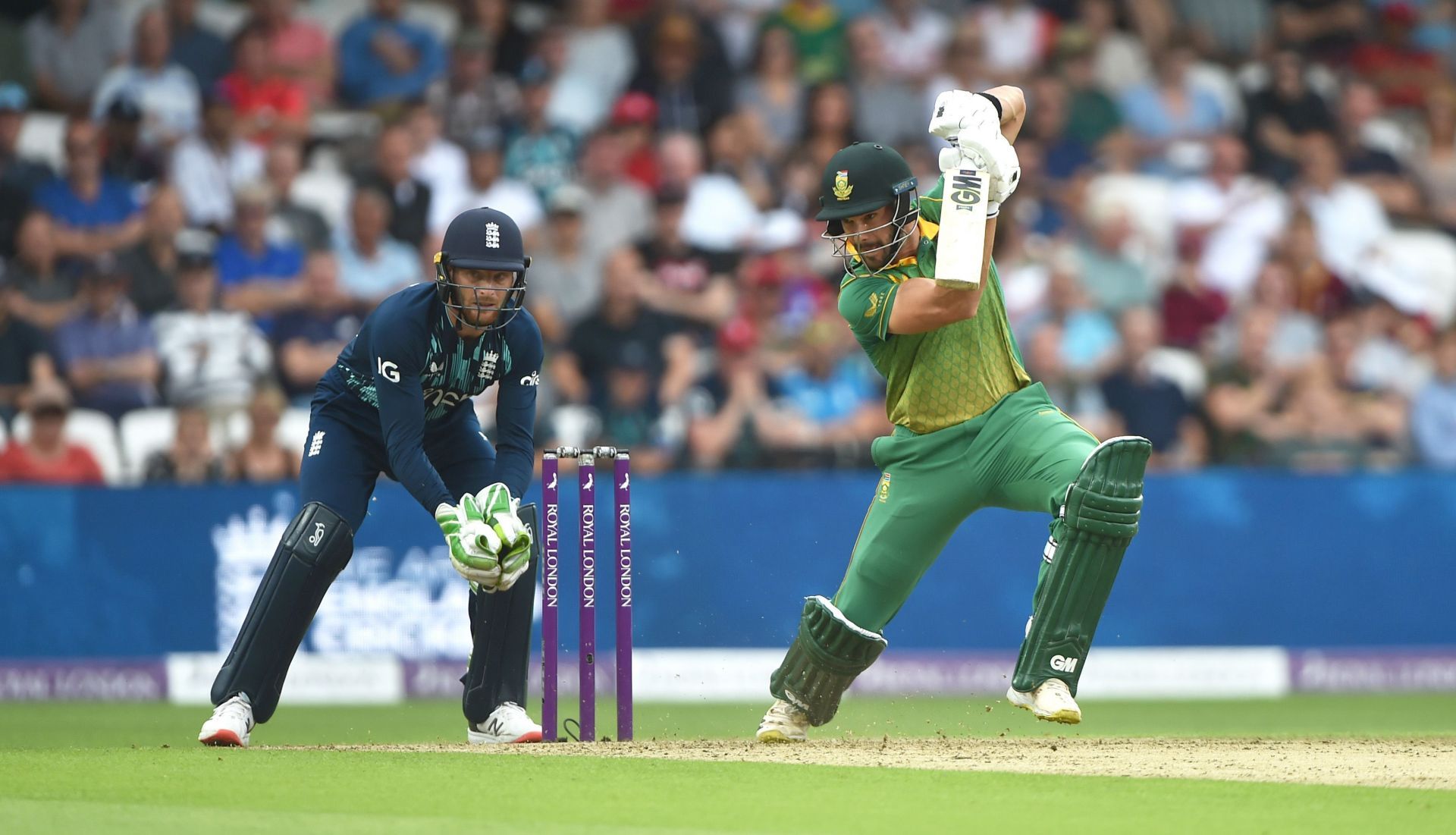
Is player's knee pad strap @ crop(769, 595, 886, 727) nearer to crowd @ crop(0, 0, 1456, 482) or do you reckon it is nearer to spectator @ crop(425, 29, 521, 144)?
crowd @ crop(0, 0, 1456, 482)

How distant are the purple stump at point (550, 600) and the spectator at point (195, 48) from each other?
20.3 feet

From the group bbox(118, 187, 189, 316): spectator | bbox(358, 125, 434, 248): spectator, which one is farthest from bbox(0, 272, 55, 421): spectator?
bbox(358, 125, 434, 248): spectator

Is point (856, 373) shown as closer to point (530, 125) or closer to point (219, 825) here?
point (530, 125)

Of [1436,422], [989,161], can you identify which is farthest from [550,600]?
[1436,422]

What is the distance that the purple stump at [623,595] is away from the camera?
20.3 ft

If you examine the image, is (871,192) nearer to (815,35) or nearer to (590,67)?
(590,67)

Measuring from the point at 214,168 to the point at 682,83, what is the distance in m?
2.92

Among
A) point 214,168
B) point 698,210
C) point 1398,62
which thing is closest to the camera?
point 214,168

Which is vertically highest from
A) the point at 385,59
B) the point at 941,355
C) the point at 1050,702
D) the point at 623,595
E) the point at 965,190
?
the point at 385,59

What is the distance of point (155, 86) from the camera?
1136cm

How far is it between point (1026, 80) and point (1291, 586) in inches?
167

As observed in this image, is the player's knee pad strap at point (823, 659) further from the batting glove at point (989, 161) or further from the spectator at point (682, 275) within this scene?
the spectator at point (682, 275)

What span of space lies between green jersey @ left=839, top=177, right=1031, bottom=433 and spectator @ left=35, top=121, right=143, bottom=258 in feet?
20.0

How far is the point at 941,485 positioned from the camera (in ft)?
19.1
